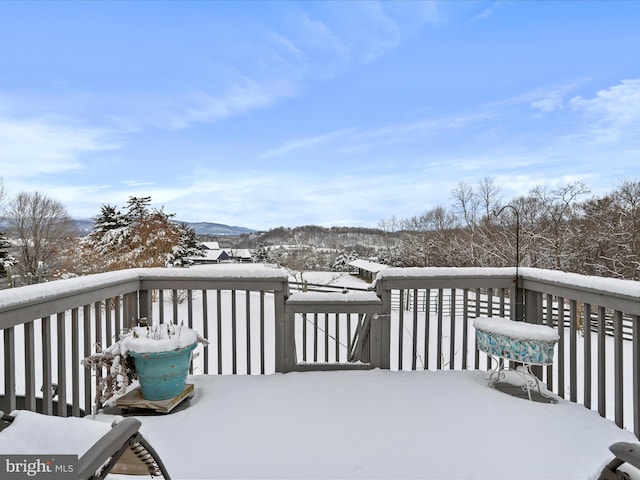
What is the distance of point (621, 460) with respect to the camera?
1.01 meters

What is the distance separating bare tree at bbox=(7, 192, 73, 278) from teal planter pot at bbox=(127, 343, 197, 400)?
64.0ft

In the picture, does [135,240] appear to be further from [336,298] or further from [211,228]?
[336,298]

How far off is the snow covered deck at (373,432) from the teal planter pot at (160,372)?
0.46ft

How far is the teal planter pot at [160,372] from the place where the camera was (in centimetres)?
215

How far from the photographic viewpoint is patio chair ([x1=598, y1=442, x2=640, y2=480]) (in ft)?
3.09

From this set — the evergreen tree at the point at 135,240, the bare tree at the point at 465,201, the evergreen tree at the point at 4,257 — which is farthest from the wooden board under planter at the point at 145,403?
the evergreen tree at the point at 4,257

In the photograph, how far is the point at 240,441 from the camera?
1.89 meters

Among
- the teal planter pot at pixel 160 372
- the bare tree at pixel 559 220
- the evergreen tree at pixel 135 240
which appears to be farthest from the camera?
the bare tree at pixel 559 220

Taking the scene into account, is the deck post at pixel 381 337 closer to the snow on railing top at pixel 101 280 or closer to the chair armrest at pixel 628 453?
the snow on railing top at pixel 101 280

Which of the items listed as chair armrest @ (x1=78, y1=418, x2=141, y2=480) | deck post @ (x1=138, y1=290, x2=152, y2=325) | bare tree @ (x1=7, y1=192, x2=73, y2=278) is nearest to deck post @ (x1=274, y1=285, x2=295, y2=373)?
deck post @ (x1=138, y1=290, x2=152, y2=325)

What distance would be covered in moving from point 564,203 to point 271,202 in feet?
41.7

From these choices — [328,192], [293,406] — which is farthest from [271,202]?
[293,406]

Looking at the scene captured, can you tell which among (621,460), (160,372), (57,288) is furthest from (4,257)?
(621,460)

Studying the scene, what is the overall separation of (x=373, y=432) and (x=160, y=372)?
4.47 ft
